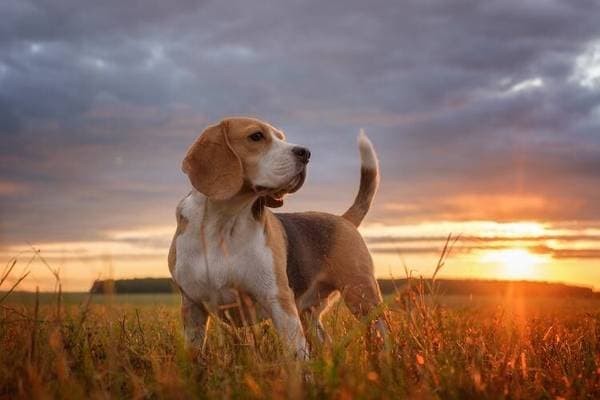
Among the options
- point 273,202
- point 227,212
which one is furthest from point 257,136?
point 227,212

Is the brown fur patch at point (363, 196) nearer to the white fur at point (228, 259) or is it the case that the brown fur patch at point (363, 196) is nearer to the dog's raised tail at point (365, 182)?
the dog's raised tail at point (365, 182)

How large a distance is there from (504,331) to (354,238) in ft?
7.81

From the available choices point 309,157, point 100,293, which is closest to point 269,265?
point 309,157

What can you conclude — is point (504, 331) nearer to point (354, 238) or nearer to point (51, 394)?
point (354, 238)

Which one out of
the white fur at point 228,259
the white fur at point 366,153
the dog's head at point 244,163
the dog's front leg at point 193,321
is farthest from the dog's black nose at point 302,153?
the white fur at point 366,153

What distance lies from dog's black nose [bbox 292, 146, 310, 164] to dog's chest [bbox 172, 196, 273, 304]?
0.72 meters

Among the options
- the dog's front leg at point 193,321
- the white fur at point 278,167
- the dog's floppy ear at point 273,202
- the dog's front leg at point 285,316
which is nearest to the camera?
the dog's front leg at point 285,316

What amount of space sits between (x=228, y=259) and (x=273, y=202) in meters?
0.68

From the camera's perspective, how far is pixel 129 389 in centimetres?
372

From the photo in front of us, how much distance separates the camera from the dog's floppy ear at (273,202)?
5968 millimetres

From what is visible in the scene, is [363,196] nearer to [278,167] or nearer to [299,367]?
[278,167]

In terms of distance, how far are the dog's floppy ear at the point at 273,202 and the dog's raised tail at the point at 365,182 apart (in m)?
2.73

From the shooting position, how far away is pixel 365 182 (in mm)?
8570

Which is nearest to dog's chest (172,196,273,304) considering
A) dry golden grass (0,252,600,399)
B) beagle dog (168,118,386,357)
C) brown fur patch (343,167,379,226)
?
beagle dog (168,118,386,357)
